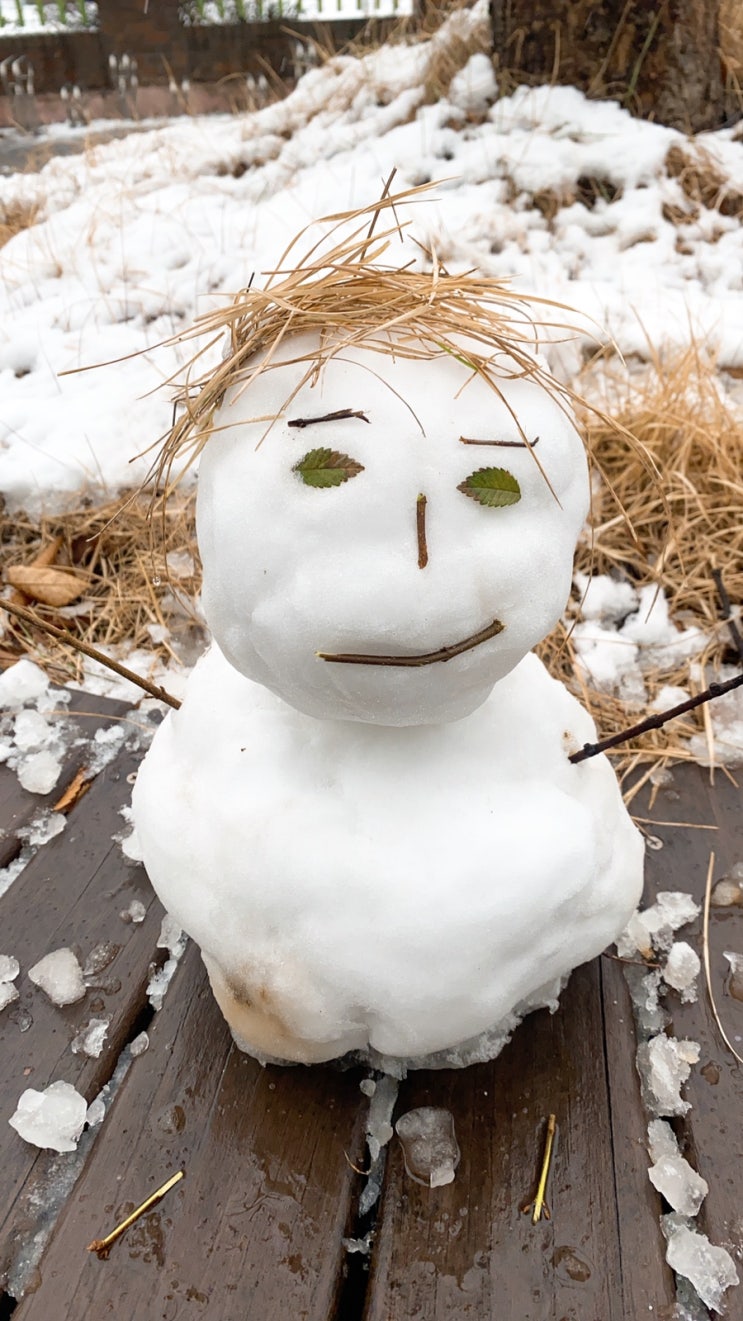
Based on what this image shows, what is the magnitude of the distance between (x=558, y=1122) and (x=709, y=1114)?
0.51ft

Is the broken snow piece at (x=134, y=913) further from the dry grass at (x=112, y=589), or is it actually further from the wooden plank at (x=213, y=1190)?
the dry grass at (x=112, y=589)

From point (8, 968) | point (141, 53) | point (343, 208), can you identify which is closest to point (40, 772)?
point (8, 968)

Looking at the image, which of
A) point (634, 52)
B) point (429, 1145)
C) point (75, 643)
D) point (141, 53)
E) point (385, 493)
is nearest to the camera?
point (385, 493)

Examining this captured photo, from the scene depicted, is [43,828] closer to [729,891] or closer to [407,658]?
[407,658]

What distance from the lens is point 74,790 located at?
4.17ft

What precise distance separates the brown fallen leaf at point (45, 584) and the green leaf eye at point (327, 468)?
1.21 metres

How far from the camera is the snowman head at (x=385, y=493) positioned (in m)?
0.63

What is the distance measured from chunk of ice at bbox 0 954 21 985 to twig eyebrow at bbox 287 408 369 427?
747mm

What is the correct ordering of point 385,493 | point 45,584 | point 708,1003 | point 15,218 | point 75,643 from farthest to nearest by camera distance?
point 15,218 → point 45,584 → point 708,1003 → point 75,643 → point 385,493

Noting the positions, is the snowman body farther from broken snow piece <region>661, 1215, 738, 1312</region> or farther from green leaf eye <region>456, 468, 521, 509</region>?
broken snow piece <region>661, 1215, 738, 1312</region>

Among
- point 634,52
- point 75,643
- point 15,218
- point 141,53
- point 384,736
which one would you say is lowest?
point 384,736

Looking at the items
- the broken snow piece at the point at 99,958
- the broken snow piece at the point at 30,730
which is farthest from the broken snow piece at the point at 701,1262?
the broken snow piece at the point at 30,730

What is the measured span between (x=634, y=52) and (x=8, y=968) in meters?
2.85

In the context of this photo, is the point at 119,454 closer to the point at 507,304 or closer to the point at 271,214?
the point at 271,214
